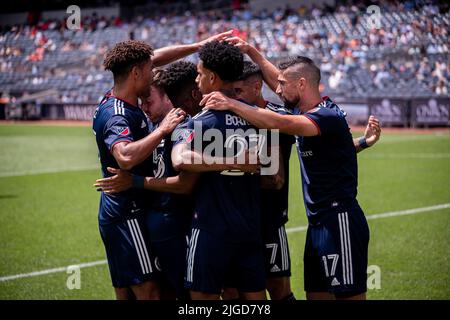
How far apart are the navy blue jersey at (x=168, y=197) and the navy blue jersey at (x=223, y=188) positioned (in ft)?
0.93

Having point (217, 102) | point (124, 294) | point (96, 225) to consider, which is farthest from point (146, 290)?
point (96, 225)

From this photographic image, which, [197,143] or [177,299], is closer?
[197,143]

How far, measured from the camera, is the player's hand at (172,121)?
16.9 ft

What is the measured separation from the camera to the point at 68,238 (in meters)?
11.3

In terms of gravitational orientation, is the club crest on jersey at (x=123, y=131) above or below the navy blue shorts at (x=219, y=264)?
above

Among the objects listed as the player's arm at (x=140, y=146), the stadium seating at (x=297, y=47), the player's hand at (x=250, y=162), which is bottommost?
the player's hand at (x=250, y=162)

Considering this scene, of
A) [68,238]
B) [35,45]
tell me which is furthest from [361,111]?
[35,45]

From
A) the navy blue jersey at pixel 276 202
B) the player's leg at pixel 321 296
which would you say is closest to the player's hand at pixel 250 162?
the navy blue jersey at pixel 276 202

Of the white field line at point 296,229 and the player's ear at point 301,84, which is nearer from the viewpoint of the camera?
the player's ear at point 301,84

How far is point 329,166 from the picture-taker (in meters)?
5.74

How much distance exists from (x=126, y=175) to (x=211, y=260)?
980 millimetres

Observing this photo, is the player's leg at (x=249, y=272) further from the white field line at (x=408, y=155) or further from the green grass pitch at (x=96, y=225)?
the white field line at (x=408, y=155)

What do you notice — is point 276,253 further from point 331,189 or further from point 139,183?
point 139,183
